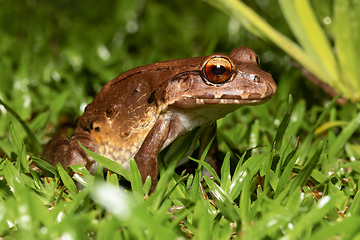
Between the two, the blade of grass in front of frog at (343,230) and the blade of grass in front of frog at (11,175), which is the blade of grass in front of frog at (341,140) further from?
the blade of grass in front of frog at (11,175)

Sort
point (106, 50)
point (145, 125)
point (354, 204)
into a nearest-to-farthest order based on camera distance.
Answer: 1. point (354, 204)
2. point (145, 125)
3. point (106, 50)

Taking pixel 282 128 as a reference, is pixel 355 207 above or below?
below

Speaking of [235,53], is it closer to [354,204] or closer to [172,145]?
[172,145]

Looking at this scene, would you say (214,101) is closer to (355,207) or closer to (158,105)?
(158,105)

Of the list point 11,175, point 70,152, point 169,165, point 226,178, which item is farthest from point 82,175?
point 226,178

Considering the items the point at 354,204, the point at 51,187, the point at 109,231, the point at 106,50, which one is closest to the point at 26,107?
the point at 51,187

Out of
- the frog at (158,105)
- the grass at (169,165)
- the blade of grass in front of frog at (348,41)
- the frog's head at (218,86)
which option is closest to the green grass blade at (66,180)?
the grass at (169,165)
